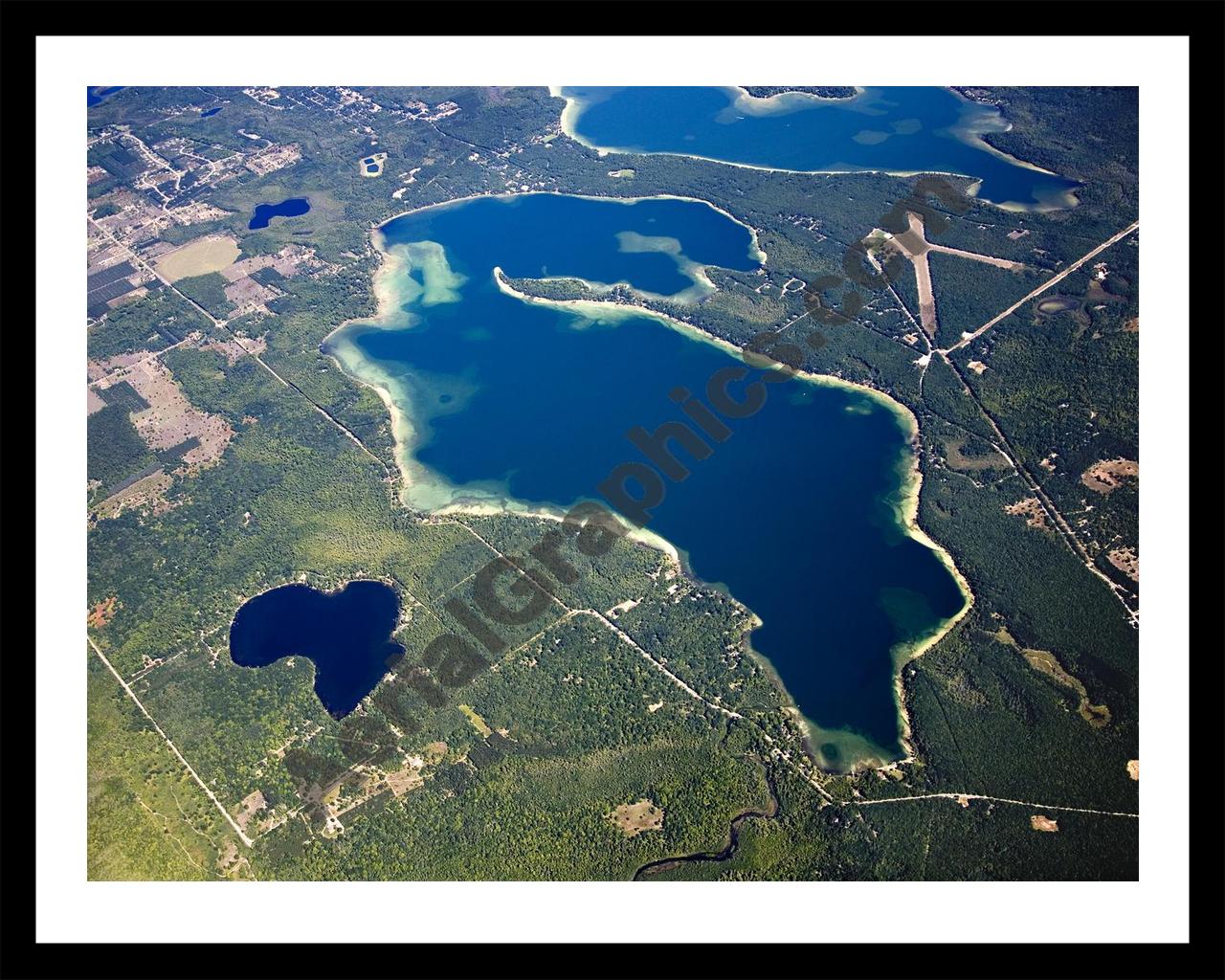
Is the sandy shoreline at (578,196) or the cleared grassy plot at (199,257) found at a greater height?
the sandy shoreline at (578,196)

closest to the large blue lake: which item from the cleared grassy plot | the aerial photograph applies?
the aerial photograph

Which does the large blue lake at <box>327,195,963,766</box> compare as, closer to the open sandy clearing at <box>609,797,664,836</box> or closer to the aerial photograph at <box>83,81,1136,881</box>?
the aerial photograph at <box>83,81,1136,881</box>

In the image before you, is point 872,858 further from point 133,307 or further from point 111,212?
point 111,212

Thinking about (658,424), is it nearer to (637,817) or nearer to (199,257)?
(637,817)

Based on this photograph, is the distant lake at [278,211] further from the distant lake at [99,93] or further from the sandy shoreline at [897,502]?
the distant lake at [99,93]

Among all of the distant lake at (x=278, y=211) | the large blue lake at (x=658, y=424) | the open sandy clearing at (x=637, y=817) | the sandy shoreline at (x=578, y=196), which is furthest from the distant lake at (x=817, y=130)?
the open sandy clearing at (x=637, y=817)

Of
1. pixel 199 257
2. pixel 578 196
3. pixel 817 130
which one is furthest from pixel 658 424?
pixel 817 130
